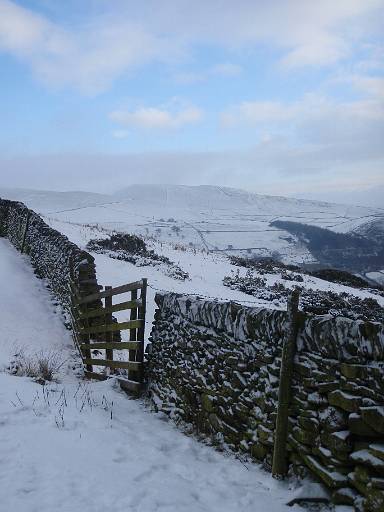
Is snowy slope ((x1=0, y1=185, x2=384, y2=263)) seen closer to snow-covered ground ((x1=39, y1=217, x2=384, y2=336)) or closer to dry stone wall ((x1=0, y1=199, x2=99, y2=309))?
snow-covered ground ((x1=39, y1=217, x2=384, y2=336))

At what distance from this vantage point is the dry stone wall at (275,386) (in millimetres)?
3303

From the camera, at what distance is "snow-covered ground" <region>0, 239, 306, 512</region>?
12.1 ft

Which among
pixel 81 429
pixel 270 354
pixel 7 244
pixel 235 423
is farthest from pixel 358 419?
pixel 7 244

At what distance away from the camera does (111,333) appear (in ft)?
27.3

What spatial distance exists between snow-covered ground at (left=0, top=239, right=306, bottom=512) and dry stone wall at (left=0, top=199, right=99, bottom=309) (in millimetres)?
3543

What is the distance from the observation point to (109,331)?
26.9 feet

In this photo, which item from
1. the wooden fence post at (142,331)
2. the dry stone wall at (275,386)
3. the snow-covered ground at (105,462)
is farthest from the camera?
the wooden fence post at (142,331)

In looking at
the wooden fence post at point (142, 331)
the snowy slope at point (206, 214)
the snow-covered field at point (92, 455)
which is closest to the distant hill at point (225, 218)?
the snowy slope at point (206, 214)

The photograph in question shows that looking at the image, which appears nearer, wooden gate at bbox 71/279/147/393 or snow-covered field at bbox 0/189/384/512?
snow-covered field at bbox 0/189/384/512

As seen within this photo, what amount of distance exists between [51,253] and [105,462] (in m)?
10.3

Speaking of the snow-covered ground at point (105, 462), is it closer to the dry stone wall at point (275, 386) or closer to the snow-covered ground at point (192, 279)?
the dry stone wall at point (275, 386)

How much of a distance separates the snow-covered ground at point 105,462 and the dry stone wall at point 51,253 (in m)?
3.54

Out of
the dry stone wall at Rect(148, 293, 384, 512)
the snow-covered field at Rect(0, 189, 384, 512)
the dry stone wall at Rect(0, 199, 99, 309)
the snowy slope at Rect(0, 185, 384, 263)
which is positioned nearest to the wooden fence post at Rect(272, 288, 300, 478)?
the dry stone wall at Rect(148, 293, 384, 512)

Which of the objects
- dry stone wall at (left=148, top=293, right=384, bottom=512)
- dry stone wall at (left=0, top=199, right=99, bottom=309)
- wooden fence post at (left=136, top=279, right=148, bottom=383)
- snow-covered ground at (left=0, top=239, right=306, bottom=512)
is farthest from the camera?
dry stone wall at (left=0, top=199, right=99, bottom=309)
